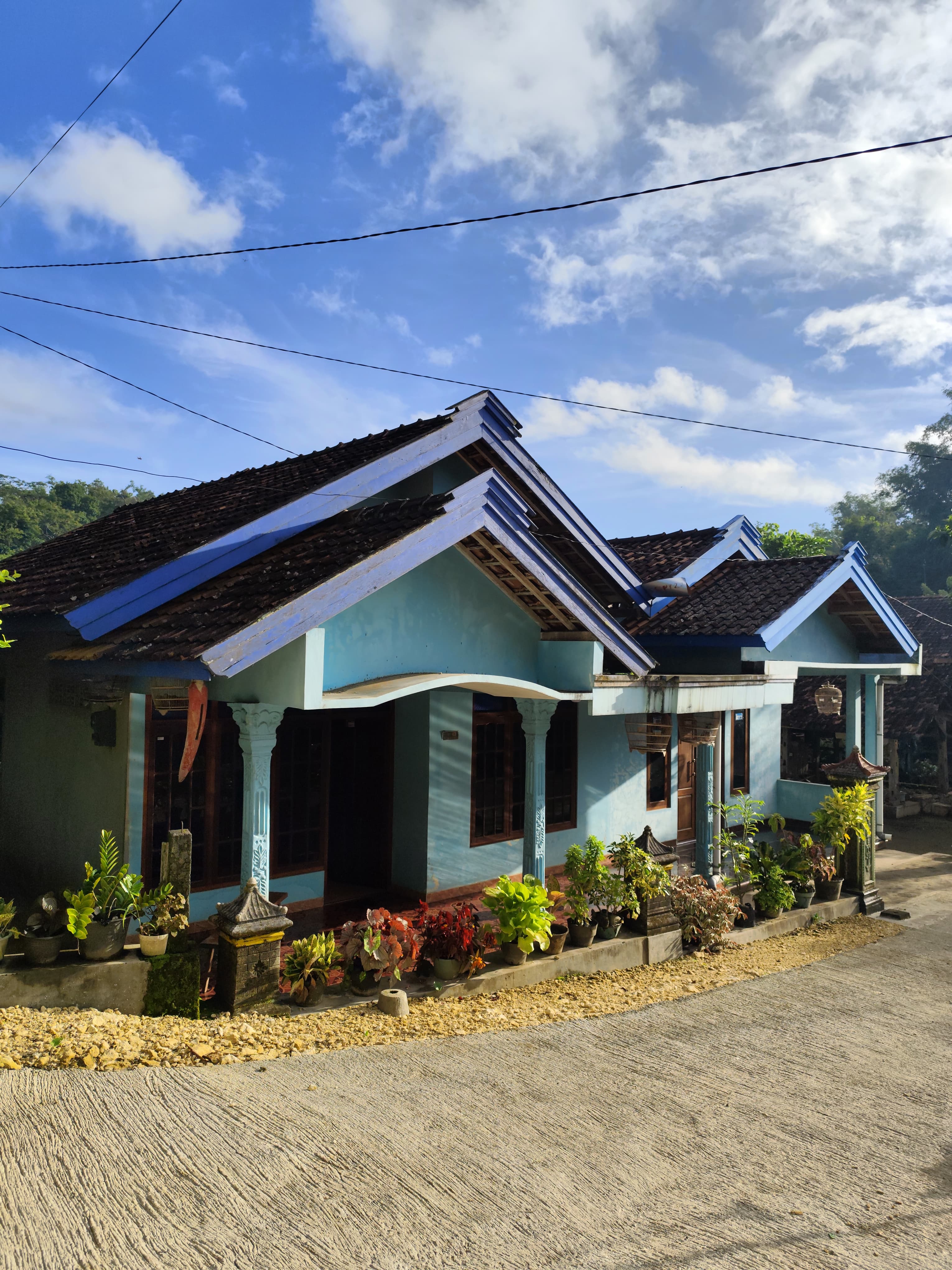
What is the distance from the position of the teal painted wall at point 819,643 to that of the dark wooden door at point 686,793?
2336 mm

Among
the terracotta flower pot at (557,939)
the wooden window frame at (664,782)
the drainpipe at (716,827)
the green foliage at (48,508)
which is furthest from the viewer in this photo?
the green foliage at (48,508)

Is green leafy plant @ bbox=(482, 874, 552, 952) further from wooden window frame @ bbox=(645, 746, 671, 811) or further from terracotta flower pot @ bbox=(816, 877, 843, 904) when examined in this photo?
wooden window frame @ bbox=(645, 746, 671, 811)

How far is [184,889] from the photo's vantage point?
6.70 metres

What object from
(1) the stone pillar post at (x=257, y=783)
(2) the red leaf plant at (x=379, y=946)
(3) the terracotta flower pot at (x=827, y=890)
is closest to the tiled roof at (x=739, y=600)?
(3) the terracotta flower pot at (x=827, y=890)

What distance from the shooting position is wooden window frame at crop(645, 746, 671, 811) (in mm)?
13695

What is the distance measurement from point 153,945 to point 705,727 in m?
7.29

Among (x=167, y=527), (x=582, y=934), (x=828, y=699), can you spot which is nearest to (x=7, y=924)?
(x=582, y=934)

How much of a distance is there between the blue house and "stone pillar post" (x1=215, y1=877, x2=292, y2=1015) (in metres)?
0.37

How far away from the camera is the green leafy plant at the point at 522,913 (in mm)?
7852

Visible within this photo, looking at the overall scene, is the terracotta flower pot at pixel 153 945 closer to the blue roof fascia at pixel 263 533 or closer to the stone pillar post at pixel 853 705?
the blue roof fascia at pixel 263 533

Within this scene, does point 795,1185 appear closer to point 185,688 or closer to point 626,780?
point 185,688

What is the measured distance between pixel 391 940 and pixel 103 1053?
247 cm

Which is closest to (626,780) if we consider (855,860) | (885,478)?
(855,860)

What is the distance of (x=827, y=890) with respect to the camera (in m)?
11.7
